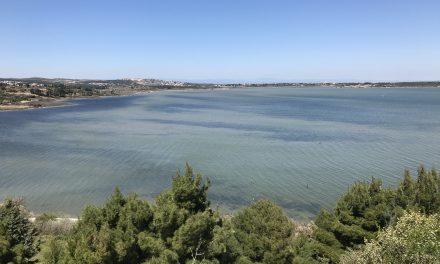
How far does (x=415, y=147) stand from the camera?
56.5 m

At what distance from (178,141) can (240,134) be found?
12.7 meters

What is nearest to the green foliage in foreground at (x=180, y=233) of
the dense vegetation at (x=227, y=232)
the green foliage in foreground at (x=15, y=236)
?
the dense vegetation at (x=227, y=232)

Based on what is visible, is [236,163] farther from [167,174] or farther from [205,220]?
[205,220]

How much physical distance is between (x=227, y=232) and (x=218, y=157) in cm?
3498

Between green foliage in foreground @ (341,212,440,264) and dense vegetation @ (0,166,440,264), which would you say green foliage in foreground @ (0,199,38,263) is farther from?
green foliage in foreground @ (341,212,440,264)

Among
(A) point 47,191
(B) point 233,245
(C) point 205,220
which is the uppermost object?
(C) point 205,220

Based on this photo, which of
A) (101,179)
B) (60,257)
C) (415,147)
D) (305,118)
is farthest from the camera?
(305,118)

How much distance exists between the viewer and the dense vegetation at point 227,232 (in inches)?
529

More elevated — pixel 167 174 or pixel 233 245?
pixel 233 245

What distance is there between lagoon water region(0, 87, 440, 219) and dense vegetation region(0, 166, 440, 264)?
37.4ft

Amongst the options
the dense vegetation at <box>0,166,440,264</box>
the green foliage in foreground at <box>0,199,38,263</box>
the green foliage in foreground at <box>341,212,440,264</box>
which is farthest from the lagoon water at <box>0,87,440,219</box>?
the green foliage in foreground at <box>341,212,440,264</box>

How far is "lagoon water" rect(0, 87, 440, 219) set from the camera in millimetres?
36688

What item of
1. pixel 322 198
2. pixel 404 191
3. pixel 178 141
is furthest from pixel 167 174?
pixel 404 191

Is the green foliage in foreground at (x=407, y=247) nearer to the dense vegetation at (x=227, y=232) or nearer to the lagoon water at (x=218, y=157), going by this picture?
the dense vegetation at (x=227, y=232)
